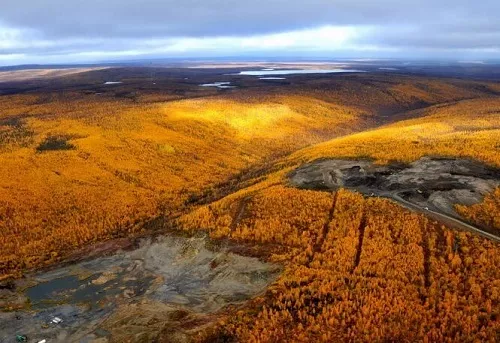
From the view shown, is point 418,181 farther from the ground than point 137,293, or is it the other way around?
point 418,181

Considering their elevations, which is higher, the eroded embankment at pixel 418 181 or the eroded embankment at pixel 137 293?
the eroded embankment at pixel 418 181

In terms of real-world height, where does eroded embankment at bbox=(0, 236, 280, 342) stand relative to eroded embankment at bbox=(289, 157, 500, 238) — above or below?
below

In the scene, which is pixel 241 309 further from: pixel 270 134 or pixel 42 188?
pixel 270 134

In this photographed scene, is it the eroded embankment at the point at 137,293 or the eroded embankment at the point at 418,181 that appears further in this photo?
the eroded embankment at the point at 418,181

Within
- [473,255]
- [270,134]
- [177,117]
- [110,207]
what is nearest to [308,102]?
[270,134]

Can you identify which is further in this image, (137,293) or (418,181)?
(418,181)
